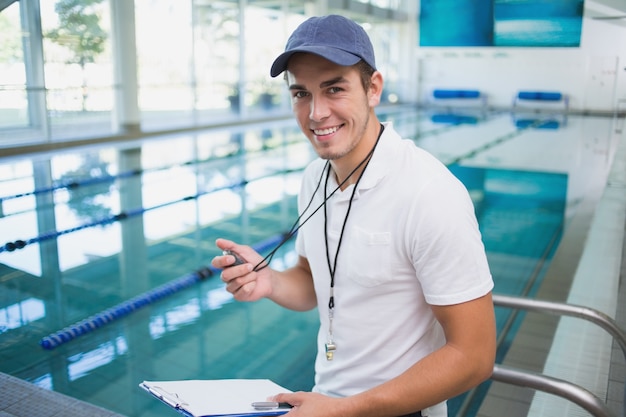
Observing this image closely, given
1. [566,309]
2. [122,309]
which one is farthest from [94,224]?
[566,309]

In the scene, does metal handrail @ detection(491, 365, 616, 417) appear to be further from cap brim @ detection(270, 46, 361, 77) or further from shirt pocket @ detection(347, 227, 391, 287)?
cap brim @ detection(270, 46, 361, 77)

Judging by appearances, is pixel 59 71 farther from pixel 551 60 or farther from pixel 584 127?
pixel 551 60

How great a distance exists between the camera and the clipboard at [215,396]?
1.23 m

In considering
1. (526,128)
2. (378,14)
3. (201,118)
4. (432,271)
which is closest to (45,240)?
(432,271)

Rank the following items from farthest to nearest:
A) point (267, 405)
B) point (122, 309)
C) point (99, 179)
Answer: point (99, 179) → point (122, 309) → point (267, 405)

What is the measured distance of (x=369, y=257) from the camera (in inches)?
53.9

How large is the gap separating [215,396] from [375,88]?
2.72ft

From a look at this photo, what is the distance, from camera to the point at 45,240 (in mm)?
5273

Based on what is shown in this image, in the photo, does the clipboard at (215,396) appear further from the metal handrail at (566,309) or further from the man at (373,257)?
the metal handrail at (566,309)

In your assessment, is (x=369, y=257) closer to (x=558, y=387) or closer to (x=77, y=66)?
(x=558, y=387)

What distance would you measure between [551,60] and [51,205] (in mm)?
15674

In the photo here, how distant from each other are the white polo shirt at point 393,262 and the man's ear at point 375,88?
0.28 feet

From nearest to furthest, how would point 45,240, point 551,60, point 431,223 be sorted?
1. point 431,223
2. point 45,240
3. point 551,60

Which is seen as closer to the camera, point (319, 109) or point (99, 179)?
point (319, 109)
